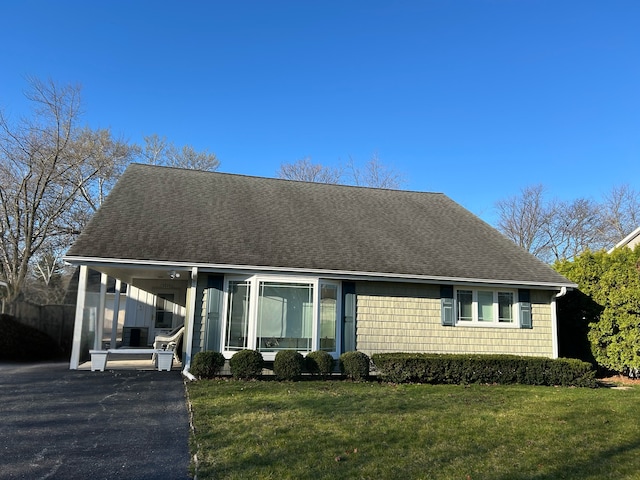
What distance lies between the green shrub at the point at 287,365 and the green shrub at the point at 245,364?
36 centimetres

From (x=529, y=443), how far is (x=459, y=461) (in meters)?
1.26

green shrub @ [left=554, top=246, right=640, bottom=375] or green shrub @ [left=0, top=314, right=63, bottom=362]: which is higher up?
green shrub @ [left=554, top=246, right=640, bottom=375]

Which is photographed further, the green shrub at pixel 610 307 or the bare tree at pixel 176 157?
the bare tree at pixel 176 157

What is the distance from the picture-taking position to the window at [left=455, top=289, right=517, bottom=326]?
1212cm

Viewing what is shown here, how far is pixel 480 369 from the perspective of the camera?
10.6m

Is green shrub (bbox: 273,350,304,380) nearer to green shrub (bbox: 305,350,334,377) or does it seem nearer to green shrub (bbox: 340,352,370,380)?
green shrub (bbox: 305,350,334,377)

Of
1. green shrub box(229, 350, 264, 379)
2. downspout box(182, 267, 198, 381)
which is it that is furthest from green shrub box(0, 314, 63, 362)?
green shrub box(229, 350, 264, 379)

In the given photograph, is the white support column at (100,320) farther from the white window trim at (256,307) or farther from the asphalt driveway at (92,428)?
the white window trim at (256,307)

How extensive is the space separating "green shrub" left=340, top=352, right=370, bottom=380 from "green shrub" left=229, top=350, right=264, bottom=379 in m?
1.88

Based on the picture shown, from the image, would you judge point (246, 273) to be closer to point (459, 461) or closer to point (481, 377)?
point (481, 377)

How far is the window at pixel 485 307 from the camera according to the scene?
1212 centimetres

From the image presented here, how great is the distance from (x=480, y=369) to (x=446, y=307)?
1.79 m

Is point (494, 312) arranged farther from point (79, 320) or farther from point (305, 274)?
point (79, 320)

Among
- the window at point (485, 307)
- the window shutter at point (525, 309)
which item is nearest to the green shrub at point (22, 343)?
the window at point (485, 307)
